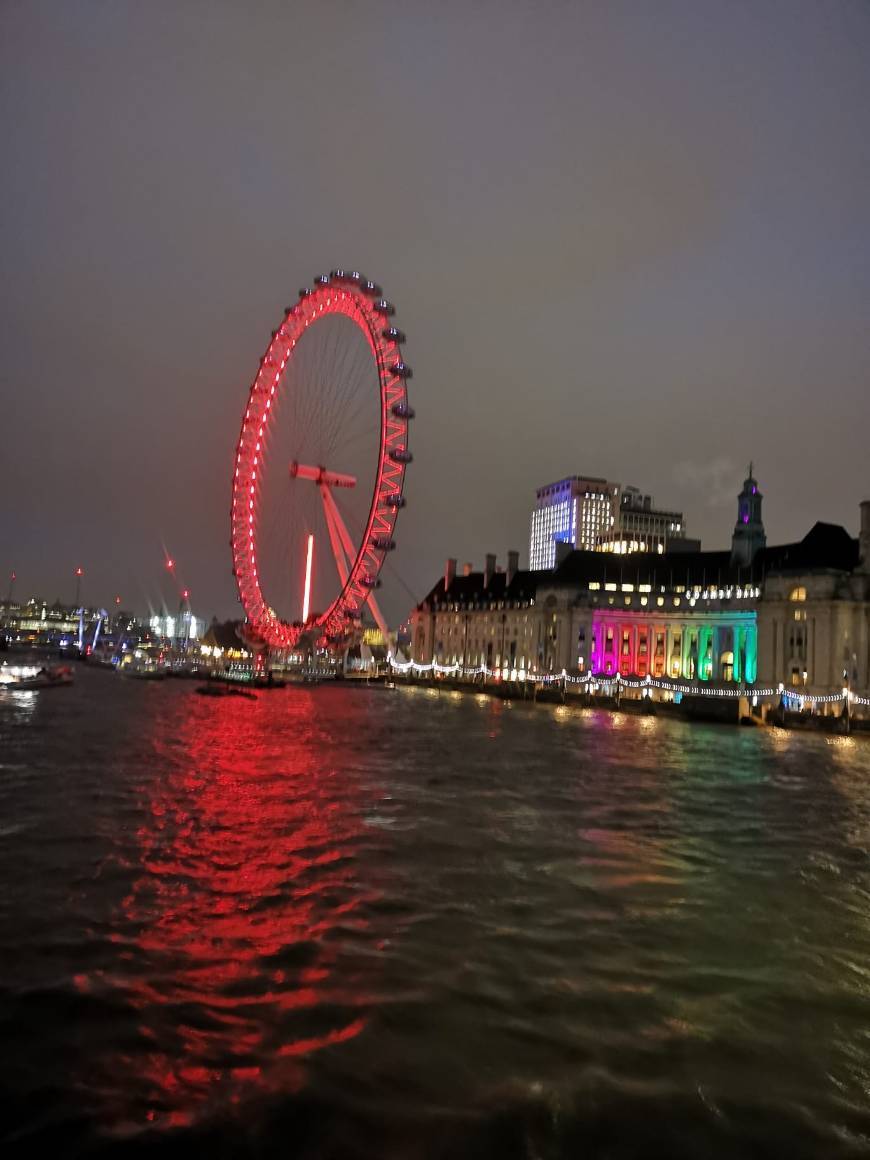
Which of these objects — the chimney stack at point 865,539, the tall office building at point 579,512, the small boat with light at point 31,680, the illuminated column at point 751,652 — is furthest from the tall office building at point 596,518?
the small boat with light at point 31,680

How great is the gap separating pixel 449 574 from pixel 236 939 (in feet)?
427

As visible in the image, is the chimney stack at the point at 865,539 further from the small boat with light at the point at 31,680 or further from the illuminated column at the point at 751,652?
the small boat with light at the point at 31,680

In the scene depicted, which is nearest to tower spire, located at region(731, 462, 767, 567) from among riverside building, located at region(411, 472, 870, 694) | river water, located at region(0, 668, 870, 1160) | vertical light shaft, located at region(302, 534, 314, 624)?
riverside building, located at region(411, 472, 870, 694)

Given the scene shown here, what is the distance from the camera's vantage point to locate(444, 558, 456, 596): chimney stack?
138 metres

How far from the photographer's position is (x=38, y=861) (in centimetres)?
1457

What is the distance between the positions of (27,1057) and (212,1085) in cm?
160

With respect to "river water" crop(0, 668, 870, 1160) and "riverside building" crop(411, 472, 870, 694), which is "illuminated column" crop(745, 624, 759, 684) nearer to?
"riverside building" crop(411, 472, 870, 694)

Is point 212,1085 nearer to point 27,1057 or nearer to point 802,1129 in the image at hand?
point 27,1057

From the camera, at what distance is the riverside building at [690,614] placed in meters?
81.7

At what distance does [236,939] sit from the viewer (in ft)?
36.3

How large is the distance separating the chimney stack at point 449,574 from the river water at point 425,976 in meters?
115

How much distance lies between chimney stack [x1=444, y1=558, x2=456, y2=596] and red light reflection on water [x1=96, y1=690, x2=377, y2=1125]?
114799 millimetres

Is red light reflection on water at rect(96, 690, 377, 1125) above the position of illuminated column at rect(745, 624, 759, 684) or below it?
below

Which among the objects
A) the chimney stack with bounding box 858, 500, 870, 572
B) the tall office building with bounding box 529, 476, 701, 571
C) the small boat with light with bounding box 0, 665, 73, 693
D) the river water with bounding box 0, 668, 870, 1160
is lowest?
the river water with bounding box 0, 668, 870, 1160
